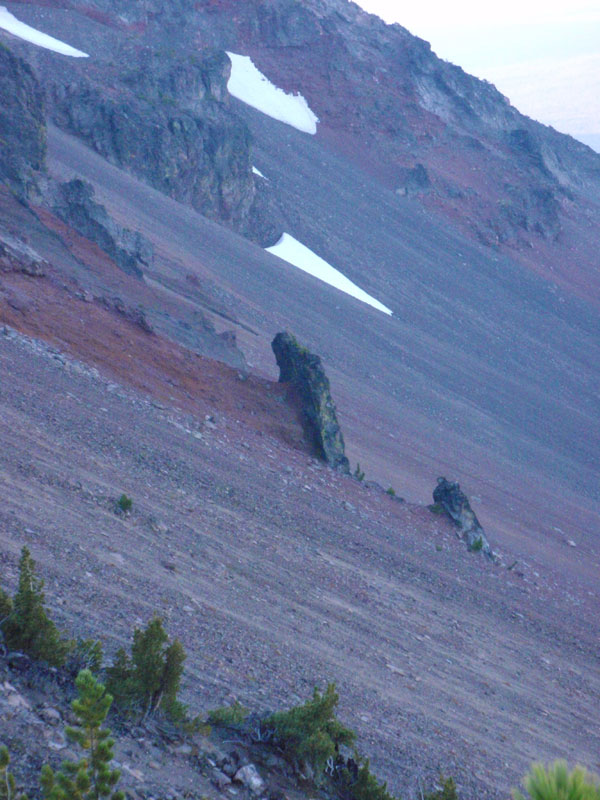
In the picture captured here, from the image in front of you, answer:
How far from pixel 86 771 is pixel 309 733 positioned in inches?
77.3

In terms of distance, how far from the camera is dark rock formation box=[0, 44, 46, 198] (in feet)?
76.8

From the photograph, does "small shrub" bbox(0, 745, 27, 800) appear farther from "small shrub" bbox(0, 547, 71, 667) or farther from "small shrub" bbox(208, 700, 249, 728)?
"small shrub" bbox(208, 700, 249, 728)

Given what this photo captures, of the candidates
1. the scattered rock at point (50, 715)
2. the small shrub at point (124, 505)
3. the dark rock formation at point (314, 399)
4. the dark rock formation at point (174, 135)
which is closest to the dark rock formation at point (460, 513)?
the dark rock formation at point (314, 399)

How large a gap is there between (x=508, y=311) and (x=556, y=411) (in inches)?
472

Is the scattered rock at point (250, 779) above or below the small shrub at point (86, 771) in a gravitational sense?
below

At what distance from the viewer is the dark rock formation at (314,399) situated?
16.2 metres

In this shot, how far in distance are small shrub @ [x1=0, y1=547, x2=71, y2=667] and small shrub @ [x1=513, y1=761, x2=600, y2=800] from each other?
269 cm

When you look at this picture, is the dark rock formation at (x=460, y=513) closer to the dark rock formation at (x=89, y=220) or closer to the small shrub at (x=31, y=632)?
the dark rock formation at (x=89, y=220)

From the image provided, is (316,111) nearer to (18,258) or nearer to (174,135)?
(174,135)

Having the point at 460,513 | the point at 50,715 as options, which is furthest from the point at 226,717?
the point at 460,513

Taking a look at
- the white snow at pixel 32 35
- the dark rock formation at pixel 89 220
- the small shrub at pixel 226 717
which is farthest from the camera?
the white snow at pixel 32 35

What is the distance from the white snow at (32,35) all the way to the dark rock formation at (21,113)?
2622 cm

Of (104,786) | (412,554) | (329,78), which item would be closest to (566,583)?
(412,554)

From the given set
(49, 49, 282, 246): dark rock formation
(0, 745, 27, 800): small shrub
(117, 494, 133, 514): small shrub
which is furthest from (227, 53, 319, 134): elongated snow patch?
(0, 745, 27, 800): small shrub
